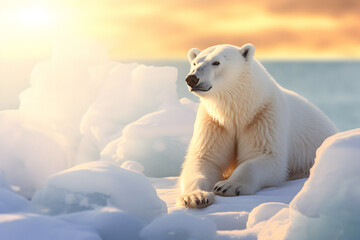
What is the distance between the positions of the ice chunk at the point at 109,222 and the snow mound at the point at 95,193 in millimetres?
135

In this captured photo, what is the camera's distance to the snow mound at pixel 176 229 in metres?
2.35

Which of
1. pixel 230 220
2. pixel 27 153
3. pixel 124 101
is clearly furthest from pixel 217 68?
pixel 124 101

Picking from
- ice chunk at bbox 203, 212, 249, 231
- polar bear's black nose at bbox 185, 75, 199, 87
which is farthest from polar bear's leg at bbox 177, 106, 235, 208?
ice chunk at bbox 203, 212, 249, 231

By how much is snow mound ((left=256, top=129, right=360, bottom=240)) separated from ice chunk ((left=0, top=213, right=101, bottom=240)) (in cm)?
98

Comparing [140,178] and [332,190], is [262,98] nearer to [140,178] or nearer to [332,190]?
[140,178]

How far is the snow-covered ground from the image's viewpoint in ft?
7.04

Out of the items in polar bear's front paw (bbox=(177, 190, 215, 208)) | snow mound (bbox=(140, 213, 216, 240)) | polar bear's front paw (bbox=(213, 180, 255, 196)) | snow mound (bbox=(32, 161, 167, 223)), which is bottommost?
polar bear's front paw (bbox=(213, 180, 255, 196))

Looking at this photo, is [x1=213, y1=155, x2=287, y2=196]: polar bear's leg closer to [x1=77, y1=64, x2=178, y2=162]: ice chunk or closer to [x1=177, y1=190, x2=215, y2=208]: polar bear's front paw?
[x1=177, y1=190, x2=215, y2=208]: polar bear's front paw

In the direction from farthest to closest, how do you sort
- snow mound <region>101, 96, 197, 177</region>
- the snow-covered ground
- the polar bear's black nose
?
snow mound <region>101, 96, 197, 177</region>
the polar bear's black nose
the snow-covered ground

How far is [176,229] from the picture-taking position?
236 centimetres

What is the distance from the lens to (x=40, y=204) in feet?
8.50

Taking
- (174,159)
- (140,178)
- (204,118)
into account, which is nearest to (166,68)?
(174,159)

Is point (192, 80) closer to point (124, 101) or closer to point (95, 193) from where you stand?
point (95, 193)

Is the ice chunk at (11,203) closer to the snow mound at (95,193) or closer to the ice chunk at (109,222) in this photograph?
the snow mound at (95,193)
